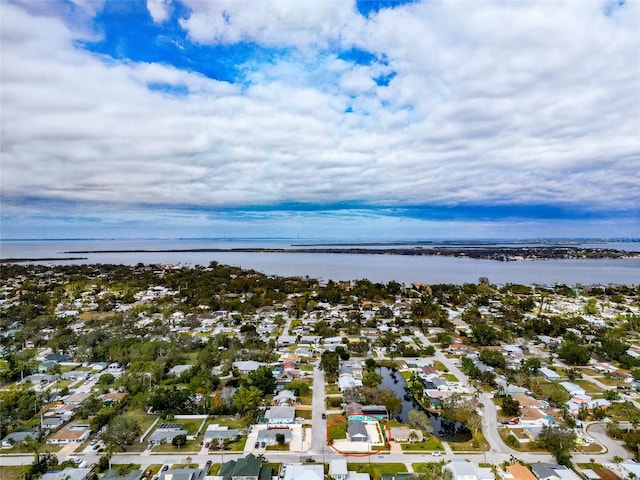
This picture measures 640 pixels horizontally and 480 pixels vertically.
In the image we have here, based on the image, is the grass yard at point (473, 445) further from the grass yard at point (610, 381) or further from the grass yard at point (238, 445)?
the grass yard at point (610, 381)

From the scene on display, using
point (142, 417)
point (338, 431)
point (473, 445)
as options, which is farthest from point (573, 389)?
point (142, 417)

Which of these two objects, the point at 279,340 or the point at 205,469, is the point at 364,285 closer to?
the point at 279,340

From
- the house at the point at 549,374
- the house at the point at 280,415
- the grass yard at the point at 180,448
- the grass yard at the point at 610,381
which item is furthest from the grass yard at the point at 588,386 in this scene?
the grass yard at the point at 180,448

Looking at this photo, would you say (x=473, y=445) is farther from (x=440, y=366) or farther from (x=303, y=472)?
(x=440, y=366)

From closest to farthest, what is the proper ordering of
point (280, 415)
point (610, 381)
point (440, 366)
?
point (280, 415) < point (610, 381) < point (440, 366)

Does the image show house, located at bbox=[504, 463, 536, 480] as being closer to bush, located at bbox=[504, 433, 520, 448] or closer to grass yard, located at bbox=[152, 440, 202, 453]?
bush, located at bbox=[504, 433, 520, 448]

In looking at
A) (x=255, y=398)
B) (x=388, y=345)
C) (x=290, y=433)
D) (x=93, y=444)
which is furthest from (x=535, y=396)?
(x=93, y=444)
